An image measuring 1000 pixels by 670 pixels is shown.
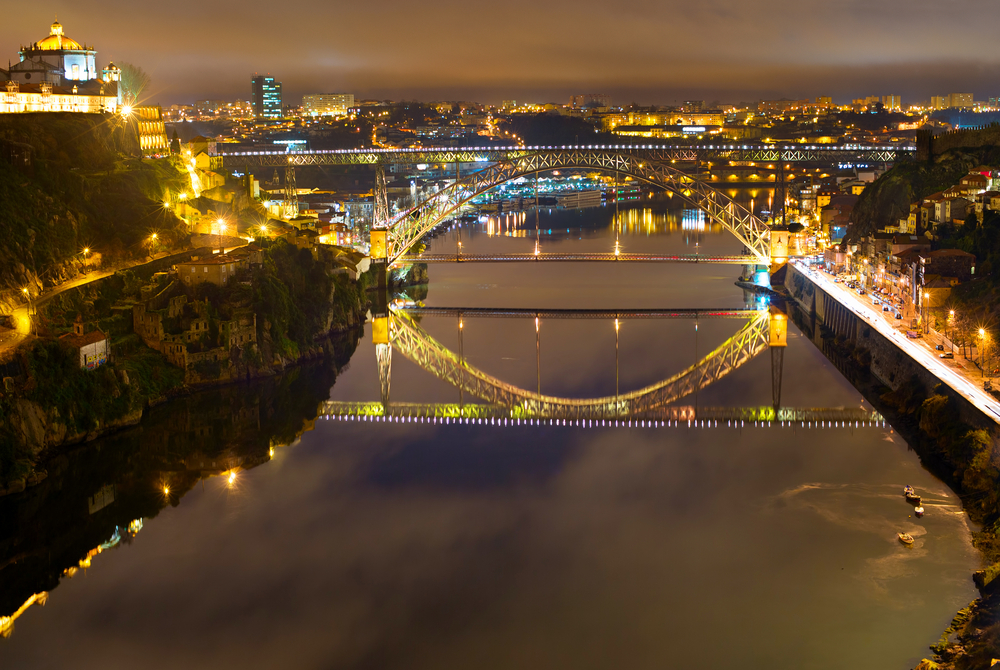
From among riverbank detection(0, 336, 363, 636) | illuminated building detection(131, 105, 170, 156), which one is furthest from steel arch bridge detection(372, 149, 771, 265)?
riverbank detection(0, 336, 363, 636)

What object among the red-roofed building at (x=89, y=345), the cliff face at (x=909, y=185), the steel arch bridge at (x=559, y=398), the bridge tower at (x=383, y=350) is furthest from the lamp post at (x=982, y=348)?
the red-roofed building at (x=89, y=345)

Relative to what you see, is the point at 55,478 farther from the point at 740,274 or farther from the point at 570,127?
the point at 570,127

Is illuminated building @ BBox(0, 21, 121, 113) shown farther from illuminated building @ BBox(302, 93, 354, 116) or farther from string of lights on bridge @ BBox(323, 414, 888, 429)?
illuminated building @ BBox(302, 93, 354, 116)

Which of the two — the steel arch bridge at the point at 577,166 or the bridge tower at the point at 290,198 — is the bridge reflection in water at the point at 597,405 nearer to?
the steel arch bridge at the point at 577,166

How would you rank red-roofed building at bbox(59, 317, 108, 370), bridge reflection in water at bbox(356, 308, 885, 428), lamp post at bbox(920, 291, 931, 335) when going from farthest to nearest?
lamp post at bbox(920, 291, 931, 335), bridge reflection in water at bbox(356, 308, 885, 428), red-roofed building at bbox(59, 317, 108, 370)

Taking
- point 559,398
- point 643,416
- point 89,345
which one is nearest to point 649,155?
point 559,398

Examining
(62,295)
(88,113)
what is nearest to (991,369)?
(62,295)

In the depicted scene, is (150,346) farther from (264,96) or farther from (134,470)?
(264,96)
